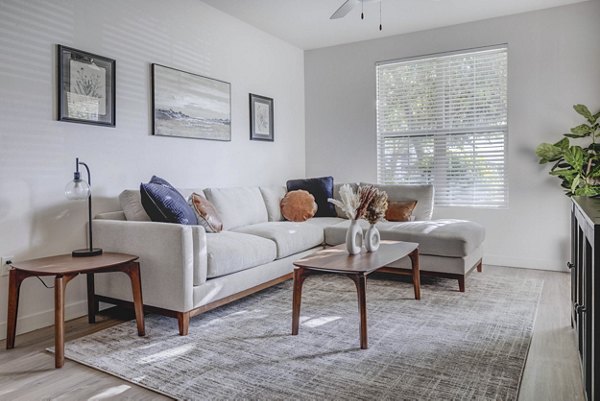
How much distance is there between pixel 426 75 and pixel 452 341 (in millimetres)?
3436

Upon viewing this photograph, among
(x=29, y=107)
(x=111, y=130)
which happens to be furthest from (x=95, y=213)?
(x=29, y=107)

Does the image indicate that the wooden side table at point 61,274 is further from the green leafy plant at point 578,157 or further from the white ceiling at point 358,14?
the green leafy plant at point 578,157

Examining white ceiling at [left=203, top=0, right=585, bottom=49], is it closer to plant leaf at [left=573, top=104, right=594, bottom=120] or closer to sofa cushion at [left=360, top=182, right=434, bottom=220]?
plant leaf at [left=573, top=104, right=594, bottom=120]

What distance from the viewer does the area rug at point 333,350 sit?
6.54ft

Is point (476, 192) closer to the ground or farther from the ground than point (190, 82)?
closer to the ground

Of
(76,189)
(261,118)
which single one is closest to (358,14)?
(261,118)

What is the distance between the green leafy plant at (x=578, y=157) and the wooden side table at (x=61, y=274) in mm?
3723

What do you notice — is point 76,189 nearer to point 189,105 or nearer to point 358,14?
point 189,105

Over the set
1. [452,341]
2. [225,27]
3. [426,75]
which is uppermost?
[225,27]

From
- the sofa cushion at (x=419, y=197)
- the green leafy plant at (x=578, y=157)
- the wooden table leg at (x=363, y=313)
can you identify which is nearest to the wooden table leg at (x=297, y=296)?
the wooden table leg at (x=363, y=313)

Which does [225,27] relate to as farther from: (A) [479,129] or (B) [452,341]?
(B) [452,341]

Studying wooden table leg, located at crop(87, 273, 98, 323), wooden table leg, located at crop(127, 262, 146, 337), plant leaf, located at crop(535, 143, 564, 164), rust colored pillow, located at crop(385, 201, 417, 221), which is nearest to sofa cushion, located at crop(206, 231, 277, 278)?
wooden table leg, located at crop(127, 262, 146, 337)

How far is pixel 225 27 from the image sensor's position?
4488 millimetres

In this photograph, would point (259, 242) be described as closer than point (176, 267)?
No
